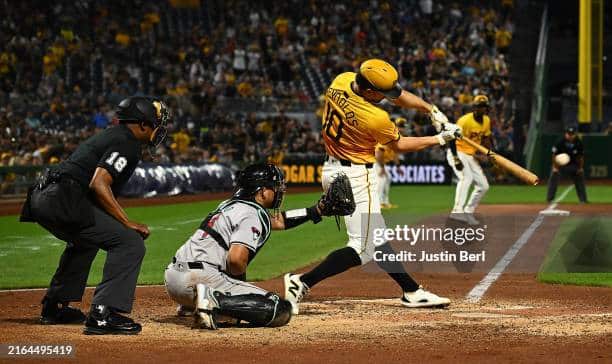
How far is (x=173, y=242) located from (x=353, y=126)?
827 cm

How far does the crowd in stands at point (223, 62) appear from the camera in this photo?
106 feet

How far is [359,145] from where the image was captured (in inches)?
372

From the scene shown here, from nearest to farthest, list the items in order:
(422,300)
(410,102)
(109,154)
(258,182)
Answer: (109,154)
(258,182)
(422,300)
(410,102)

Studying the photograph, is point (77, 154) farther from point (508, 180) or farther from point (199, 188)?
point (508, 180)

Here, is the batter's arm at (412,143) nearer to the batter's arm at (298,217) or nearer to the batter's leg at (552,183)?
the batter's arm at (298,217)

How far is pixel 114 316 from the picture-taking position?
317 inches

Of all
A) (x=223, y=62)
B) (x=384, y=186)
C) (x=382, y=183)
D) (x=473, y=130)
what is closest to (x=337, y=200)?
(x=473, y=130)

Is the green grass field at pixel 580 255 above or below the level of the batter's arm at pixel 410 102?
below

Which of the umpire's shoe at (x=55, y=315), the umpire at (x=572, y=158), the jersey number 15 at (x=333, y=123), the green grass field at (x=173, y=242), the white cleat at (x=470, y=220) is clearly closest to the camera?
the umpire's shoe at (x=55, y=315)

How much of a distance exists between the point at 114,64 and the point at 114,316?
28929 millimetres

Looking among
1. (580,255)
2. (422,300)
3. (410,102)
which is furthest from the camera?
(580,255)

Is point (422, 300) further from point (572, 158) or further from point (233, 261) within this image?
point (572, 158)

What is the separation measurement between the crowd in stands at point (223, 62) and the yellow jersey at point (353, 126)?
20299mm

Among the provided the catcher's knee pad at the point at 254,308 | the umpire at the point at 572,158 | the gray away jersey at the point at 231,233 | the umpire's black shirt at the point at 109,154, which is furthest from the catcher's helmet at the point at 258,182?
the umpire at the point at 572,158
